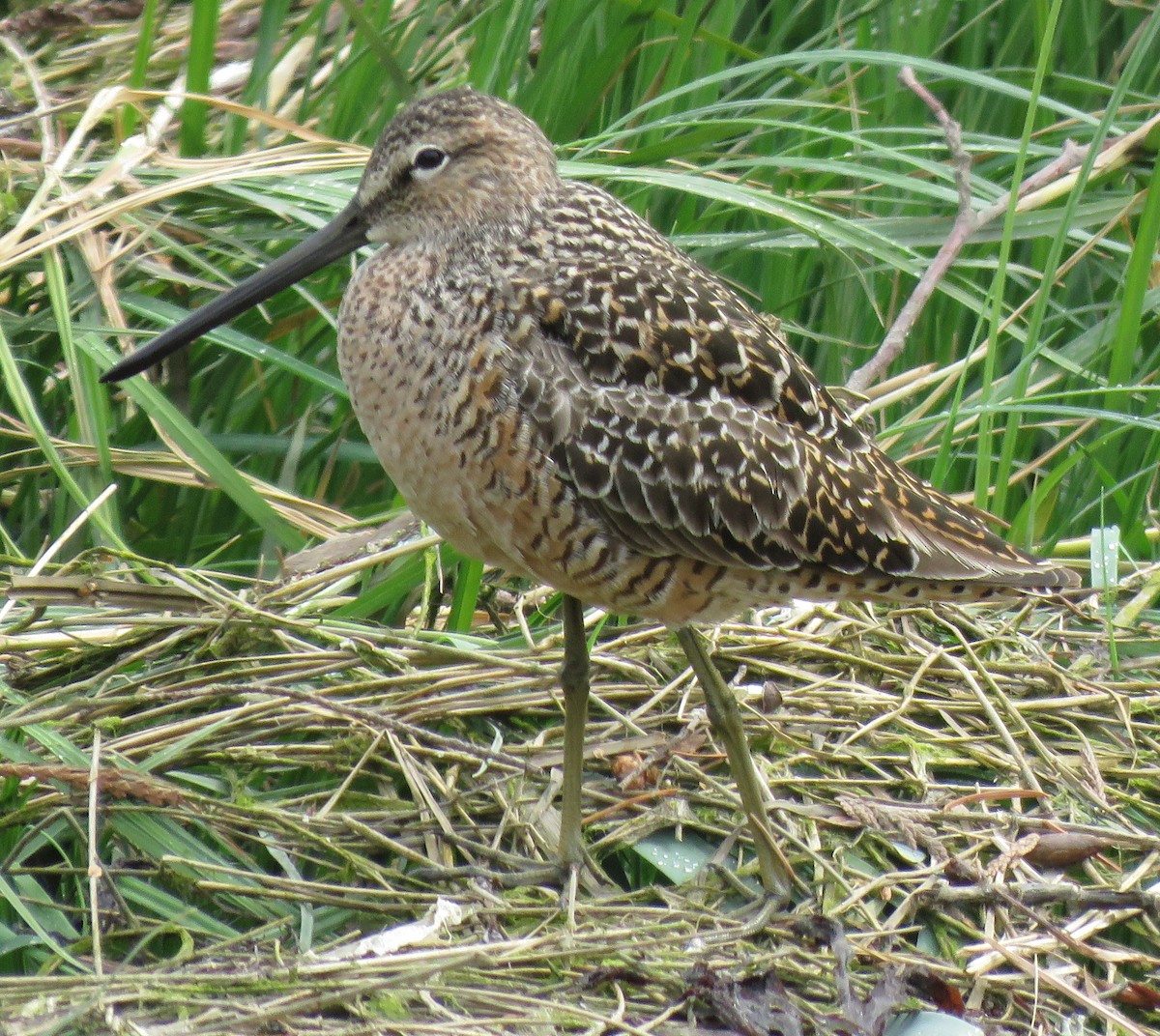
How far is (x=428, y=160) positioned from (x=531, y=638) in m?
0.99

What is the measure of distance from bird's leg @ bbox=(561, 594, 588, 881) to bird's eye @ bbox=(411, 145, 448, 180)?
80 centimetres

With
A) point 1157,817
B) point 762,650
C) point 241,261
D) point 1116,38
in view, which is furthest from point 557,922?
point 1116,38

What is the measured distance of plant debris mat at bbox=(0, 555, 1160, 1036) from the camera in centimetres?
254

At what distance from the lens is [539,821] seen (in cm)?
309

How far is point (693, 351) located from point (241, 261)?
151cm

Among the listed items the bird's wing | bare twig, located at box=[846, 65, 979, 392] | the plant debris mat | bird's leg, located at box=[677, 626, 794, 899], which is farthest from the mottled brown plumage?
bare twig, located at box=[846, 65, 979, 392]

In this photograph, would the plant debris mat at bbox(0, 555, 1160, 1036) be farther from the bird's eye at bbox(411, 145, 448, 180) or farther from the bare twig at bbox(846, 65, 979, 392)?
the bird's eye at bbox(411, 145, 448, 180)

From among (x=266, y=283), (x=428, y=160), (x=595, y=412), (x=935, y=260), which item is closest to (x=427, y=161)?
(x=428, y=160)

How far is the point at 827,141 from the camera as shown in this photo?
4230mm

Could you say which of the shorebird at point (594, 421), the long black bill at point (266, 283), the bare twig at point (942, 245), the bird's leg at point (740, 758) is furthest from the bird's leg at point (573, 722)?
the bare twig at point (942, 245)

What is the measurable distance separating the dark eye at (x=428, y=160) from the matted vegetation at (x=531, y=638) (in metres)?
0.52

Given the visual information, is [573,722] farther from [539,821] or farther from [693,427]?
[693,427]

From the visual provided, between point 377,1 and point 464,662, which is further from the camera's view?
point 377,1

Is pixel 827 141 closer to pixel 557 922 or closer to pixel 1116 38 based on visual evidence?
pixel 1116 38
